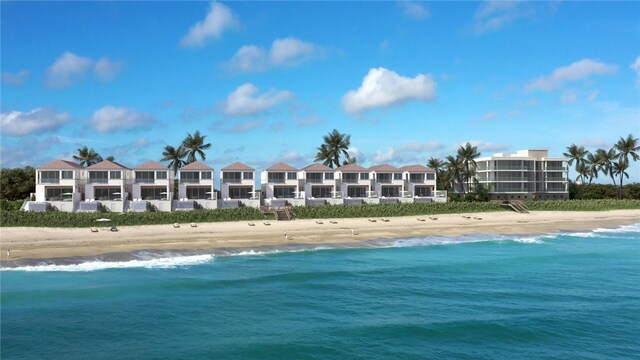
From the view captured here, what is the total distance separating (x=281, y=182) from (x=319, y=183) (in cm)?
590

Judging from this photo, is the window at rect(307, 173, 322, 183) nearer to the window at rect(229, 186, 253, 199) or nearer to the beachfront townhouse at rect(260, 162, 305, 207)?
the beachfront townhouse at rect(260, 162, 305, 207)

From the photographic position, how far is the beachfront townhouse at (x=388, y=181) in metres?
76.2

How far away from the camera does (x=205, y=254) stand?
39156 mm

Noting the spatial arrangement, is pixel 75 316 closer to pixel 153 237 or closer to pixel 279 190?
pixel 153 237

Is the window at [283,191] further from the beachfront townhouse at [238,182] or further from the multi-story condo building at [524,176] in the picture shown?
the multi-story condo building at [524,176]

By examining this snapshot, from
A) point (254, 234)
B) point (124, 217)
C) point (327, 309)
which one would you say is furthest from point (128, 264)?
point (327, 309)

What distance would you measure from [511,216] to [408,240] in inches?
976

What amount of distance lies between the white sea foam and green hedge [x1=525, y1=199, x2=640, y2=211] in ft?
183

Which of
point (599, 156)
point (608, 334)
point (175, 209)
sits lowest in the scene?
point (608, 334)

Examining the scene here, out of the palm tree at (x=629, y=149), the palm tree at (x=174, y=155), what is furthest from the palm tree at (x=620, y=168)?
the palm tree at (x=174, y=155)

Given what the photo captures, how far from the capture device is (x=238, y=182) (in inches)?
2670

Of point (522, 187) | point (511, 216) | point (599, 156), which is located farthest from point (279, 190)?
point (599, 156)

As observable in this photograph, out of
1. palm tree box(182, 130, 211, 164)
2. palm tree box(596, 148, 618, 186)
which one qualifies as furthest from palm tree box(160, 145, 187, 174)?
palm tree box(596, 148, 618, 186)

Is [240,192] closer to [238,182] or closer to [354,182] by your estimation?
[238,182]
